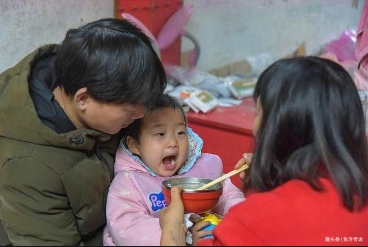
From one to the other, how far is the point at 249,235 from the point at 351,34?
3.21 m

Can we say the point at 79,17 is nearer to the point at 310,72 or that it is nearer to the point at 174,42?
the point at 174,42

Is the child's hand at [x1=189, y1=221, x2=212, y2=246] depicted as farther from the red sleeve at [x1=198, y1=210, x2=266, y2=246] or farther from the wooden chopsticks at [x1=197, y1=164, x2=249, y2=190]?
the red sleeve at [x1=198, y1=210, x2=266, y2=246]

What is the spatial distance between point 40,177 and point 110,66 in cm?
35

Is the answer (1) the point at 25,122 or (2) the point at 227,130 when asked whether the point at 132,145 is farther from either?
(2) the point at 227,130

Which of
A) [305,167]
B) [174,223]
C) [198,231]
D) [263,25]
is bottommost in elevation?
[263,25]

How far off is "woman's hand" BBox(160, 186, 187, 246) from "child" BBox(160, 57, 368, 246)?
0.08 ft

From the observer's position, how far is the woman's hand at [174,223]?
4.54 feet

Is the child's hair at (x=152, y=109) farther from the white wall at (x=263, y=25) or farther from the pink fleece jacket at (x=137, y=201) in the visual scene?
the white wall at (x=263, y=25)

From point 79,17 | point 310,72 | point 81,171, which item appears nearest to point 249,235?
point 310,72

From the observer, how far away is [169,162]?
5.96ft

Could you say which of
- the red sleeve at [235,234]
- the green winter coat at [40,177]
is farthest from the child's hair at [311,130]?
the green winter coat at [40,177]

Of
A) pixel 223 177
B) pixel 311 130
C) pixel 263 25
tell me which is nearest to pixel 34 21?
pixel 223 177

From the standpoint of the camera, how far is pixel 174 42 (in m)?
3.30

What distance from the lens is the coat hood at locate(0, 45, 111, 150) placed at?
1.56 m
